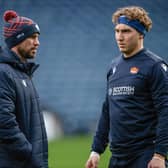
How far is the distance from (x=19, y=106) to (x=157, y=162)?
836 millimetres

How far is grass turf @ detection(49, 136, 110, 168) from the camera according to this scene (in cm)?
782

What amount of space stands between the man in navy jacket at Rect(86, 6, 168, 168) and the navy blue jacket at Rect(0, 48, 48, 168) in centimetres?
45

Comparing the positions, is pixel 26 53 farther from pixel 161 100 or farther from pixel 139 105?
pixel 161 100

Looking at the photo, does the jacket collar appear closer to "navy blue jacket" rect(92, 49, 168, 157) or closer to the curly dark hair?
"navy blue jacket" rect(92, 49, 168, 157)

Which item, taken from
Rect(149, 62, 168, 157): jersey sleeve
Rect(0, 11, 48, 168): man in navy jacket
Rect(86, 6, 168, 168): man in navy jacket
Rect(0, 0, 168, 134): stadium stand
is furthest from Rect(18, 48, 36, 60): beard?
Rect(0, 0, 168, 134): stadium stand

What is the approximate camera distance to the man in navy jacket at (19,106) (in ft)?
12.0

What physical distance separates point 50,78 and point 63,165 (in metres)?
3.89

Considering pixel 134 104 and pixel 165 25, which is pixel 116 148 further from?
pixel 165 25

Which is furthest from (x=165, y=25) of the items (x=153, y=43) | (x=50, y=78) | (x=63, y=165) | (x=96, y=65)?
(x=63, y=165)

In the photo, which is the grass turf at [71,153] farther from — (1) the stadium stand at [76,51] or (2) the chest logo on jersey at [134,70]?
(2) the chest logo on jersey at [134,70]

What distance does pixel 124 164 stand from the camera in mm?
3859

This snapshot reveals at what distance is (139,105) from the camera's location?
12.5ft

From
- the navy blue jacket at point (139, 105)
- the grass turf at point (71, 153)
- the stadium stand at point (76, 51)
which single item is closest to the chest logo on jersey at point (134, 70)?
the navy blue jacket at point (139, 105)

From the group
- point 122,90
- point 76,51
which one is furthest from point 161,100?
point 76,51
